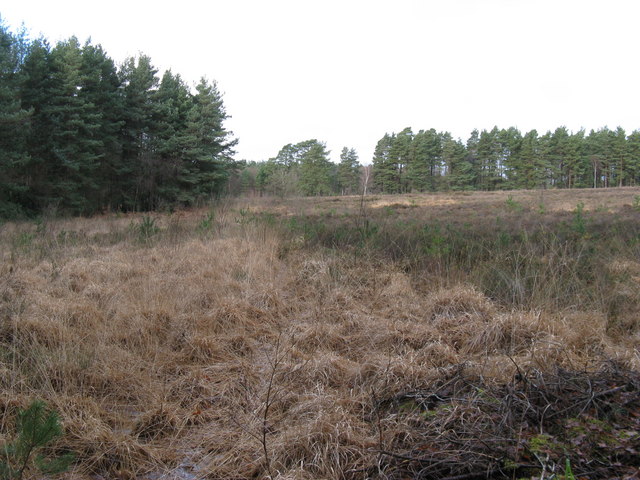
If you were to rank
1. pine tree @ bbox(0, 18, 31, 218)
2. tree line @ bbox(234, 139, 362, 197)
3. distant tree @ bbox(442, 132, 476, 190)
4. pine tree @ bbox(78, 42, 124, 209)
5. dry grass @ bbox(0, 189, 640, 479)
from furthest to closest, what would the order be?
distant tree @ bbox(442, 132, 476, 190) < tree line @ bbox(234, 139, 362, 197) < pine tree @ bbox(78, 42, 124, 209) < pine tree @ bbox(0, 18, 31, 218) < dry grass @ bbox(0, 189, 640, 479)

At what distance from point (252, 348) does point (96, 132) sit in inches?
787

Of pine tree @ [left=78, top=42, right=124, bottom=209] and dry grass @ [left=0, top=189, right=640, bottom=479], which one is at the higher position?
pine tree @ [left=78, top=42, right=124, bottom=209]

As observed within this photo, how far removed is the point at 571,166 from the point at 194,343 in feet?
224

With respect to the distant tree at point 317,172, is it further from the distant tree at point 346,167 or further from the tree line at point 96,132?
the tree line at point 96,132

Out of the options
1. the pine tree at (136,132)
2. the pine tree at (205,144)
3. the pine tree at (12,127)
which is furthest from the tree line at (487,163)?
the pine tree at (12,127)

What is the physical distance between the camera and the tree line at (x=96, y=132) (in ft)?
52.3

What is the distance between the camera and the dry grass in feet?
6.57

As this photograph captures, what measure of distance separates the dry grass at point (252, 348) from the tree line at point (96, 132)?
11754mm

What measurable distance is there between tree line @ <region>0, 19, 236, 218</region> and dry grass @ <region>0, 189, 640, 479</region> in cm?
1175

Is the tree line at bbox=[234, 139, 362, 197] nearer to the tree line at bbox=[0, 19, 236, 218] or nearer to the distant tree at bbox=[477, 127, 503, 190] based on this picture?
the distant tree at bbox=[477, 127, 503, 190]

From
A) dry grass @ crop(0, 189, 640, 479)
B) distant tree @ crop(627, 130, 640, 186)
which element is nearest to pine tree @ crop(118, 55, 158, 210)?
dry grass @ crop(0, 189, 640, 479)

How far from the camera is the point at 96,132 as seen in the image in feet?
62.5

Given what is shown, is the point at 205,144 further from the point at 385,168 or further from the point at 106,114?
the point at 385,168

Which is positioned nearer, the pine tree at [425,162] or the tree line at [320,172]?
the tree line at [320,172]
